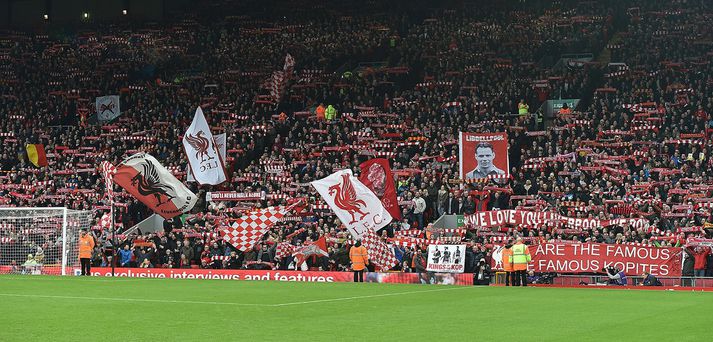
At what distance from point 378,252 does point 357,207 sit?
6.42 ft

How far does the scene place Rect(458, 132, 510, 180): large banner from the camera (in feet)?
133

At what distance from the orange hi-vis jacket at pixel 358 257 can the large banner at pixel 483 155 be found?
957cm

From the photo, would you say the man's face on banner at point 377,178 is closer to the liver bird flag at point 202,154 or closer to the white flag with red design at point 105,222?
the liver bird flag at point 202,154

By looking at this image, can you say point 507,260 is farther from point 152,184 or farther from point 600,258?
point 152,184

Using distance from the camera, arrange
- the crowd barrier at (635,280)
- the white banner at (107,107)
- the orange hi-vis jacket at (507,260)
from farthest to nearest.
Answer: the white banner at (107,107) → the orange hi-vis jacket at (507,260) → the crowd barrier at (635,280)

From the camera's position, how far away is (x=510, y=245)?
104 ft

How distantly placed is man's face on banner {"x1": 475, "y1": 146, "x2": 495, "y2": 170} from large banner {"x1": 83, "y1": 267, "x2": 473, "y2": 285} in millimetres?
9470

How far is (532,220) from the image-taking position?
1384 inches

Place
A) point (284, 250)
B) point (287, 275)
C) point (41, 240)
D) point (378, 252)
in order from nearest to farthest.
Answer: point (378, 252), point (287, 275), point (284, 250), point (41, 240)

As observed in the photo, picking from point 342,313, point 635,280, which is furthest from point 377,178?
point 342,313

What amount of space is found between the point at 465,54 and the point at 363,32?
7642 millimetres

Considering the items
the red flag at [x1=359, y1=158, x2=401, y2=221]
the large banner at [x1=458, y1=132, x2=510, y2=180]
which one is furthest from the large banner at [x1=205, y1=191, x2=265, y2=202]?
the large banner at [x1=458, y1=132, x2=510, y2=180]

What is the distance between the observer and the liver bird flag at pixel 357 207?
35062mm

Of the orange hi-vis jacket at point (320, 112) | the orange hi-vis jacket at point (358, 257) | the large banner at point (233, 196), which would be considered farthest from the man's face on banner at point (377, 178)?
the orange hi-vis jacket at point (320, 112)
